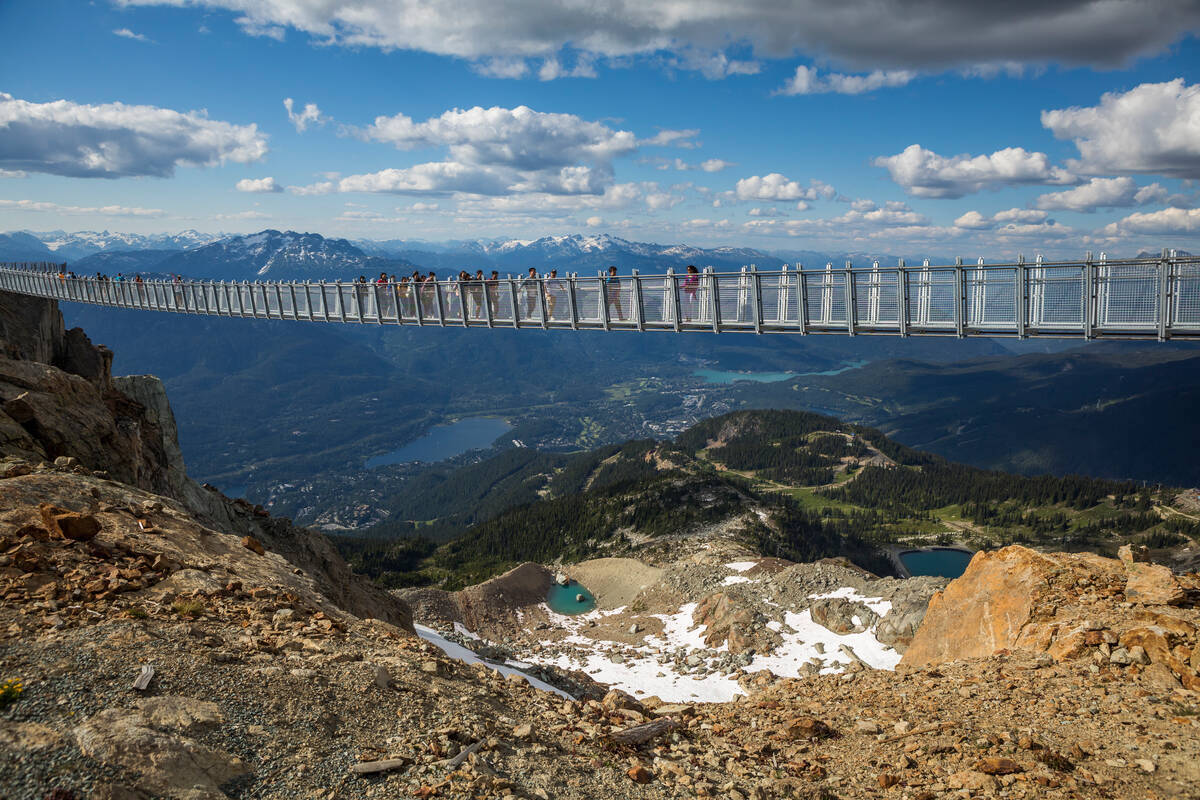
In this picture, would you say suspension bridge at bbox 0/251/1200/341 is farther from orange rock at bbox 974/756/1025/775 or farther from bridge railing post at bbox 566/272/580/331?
orange rock at bbox 974/756/1025/775

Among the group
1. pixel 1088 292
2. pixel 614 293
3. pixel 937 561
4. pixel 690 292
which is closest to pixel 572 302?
pixel 614 293

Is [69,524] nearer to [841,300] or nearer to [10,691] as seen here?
[10,691]

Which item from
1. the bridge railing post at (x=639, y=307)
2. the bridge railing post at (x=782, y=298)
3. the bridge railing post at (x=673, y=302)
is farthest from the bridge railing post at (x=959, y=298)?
the bridge railing post at (x=639, y=307)

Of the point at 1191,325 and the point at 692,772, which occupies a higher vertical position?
the point at 1191,325

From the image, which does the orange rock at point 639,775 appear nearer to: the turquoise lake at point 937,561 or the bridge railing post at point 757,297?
the bridge railing post at point 757,297

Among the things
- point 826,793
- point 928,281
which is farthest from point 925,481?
point 826,793

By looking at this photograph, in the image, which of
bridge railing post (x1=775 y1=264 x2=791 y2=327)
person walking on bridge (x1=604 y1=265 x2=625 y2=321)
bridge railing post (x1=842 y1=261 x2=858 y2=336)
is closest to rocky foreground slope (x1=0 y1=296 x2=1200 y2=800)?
bridge railing post (x1=842 y1=261 x2=858 y2=336)

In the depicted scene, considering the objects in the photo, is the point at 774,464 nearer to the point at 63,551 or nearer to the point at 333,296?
the point at 333,296
